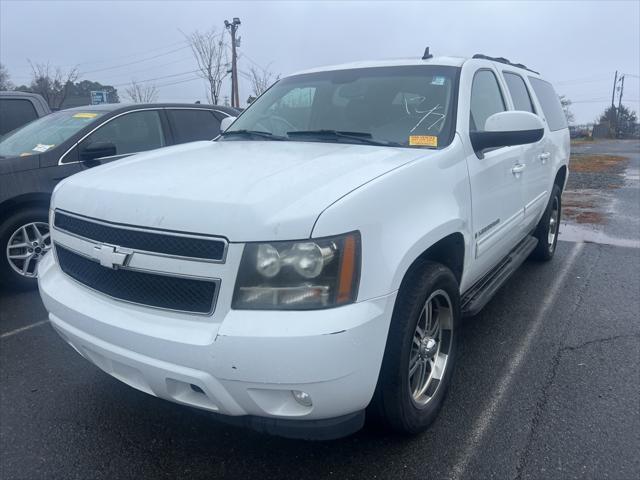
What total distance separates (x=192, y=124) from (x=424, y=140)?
3738 millimetres

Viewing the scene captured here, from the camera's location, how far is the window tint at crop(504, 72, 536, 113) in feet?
13.6

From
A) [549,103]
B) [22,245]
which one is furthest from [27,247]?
[549,103]

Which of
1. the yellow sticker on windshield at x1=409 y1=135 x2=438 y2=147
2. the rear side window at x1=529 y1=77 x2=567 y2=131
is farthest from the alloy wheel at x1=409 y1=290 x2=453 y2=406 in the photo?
the rear side window at x1=529 y1=77 x2=567 y2=131

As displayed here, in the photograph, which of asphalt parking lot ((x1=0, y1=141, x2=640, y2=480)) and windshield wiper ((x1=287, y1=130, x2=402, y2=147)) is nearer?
asphalt parking lot ((x1=0, y1=141, x2=640, y2=480))

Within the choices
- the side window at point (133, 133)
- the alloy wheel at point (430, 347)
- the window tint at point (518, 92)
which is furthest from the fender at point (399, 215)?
the side window at point (133, 133)

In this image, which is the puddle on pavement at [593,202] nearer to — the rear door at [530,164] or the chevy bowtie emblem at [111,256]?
the rear door at [530,164]

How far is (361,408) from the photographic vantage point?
2121 mm

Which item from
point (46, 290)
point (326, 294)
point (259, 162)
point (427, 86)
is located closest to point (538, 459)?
point (326, 294)

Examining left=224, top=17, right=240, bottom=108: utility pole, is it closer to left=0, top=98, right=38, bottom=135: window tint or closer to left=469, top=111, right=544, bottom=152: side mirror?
left=0, top=98, right=38, bottom=135: window tint

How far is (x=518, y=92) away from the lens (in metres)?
4.35

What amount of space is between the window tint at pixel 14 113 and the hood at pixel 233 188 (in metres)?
4.83

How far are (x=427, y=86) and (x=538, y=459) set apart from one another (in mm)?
2176

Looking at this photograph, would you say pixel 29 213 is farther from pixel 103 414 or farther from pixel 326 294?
pixel 326 294

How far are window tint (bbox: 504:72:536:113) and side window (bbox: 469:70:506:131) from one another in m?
0.33
